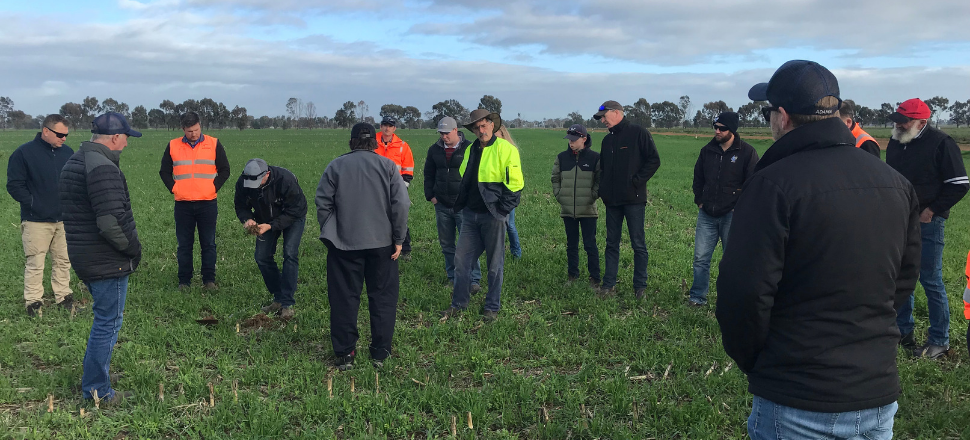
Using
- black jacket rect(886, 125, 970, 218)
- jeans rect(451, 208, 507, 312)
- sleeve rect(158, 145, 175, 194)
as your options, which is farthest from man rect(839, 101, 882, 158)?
sleeve rect(158, 145, 175, 194)

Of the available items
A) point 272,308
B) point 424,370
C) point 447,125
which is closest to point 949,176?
point 424,370

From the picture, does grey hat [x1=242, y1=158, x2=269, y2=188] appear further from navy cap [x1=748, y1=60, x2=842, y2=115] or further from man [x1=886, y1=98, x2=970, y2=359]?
man [x1=886, y1=98, x2=970, y2=359]

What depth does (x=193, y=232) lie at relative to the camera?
7520 millimetres

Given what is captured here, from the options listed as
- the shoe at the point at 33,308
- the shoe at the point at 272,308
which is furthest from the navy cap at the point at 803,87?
the shoe at the point at 33,308

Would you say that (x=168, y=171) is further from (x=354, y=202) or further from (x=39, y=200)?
(x=354, y=202)

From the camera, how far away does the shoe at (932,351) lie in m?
5.12

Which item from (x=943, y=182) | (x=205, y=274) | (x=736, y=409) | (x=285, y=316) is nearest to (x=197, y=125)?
(x=205, y=274)

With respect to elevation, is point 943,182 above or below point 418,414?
above

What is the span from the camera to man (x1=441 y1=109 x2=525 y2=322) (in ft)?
20.3

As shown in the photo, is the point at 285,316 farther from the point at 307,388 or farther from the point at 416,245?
the point at 416,245

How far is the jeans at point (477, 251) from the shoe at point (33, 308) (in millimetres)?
4793

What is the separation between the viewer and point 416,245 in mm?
10117

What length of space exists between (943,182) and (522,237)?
21.6ft

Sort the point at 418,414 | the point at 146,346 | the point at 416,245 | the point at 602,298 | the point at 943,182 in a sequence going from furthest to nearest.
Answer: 1. the point at 416,245
2. the point at 602,298
3. the point at 146,346
4. the point at 943,182
5. the point at 418,414
